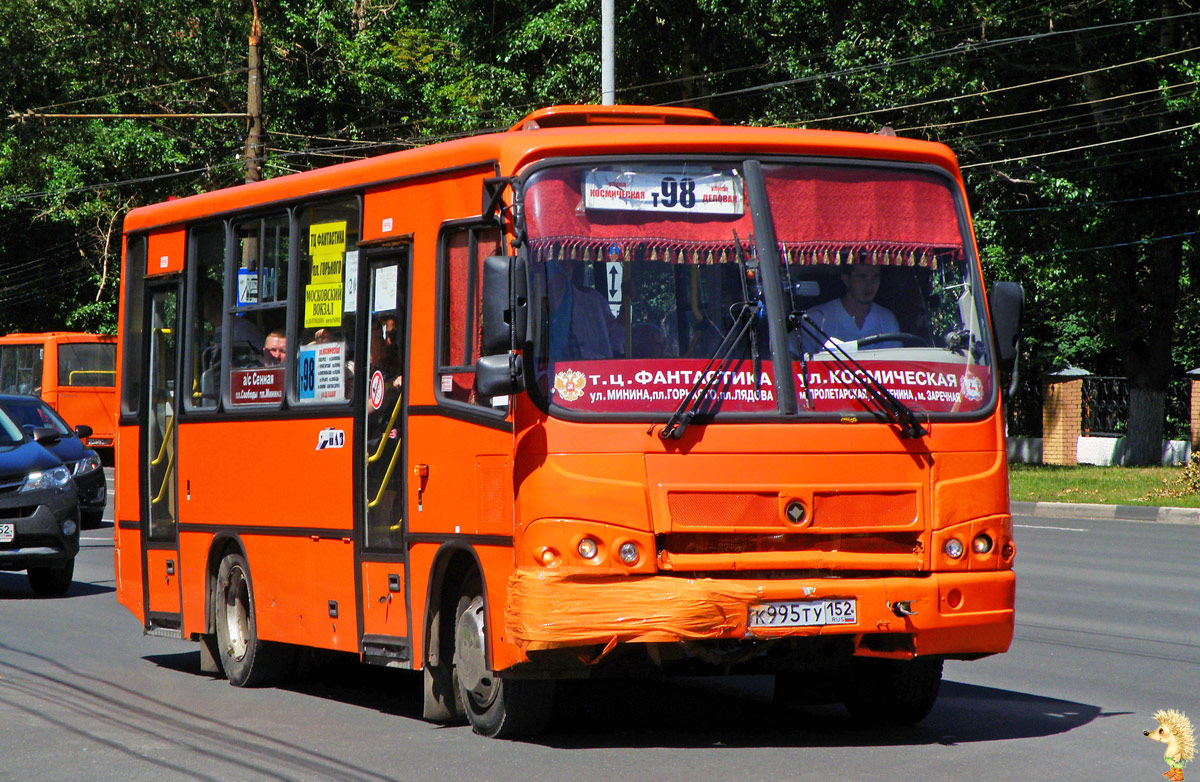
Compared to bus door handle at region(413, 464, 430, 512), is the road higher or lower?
lower

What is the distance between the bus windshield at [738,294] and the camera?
23.7 feet

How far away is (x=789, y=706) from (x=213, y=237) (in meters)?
4.61

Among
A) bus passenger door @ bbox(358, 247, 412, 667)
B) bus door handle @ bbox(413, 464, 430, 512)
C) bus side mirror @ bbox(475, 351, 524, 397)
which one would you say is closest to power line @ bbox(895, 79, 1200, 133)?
bus passenger door @ bbox(358, 247, 412, 667)

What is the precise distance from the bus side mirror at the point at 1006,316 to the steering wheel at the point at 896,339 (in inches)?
13.9

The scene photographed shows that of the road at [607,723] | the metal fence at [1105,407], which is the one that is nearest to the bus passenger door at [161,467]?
the road at [607,723]

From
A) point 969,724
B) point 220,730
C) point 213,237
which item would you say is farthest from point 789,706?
point 213,237

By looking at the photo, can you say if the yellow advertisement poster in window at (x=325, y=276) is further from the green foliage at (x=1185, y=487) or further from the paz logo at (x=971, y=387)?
the green foliage at (x=1185, y=487)

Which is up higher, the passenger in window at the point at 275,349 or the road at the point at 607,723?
the passenger in window at the point at 275,349

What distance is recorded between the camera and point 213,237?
10633mm

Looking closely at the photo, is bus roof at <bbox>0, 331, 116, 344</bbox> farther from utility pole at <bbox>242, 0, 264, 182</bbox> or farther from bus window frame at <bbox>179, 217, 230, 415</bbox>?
bus window frame at <bbox>179, 217, 230, 415</bbox>

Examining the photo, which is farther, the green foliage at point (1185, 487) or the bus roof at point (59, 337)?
the bus roof at point (59, 337)

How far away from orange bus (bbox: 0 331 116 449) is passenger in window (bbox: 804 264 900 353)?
35556mm

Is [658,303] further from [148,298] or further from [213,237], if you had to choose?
[148,298]

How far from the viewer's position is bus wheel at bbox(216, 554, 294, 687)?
10.0 metres
